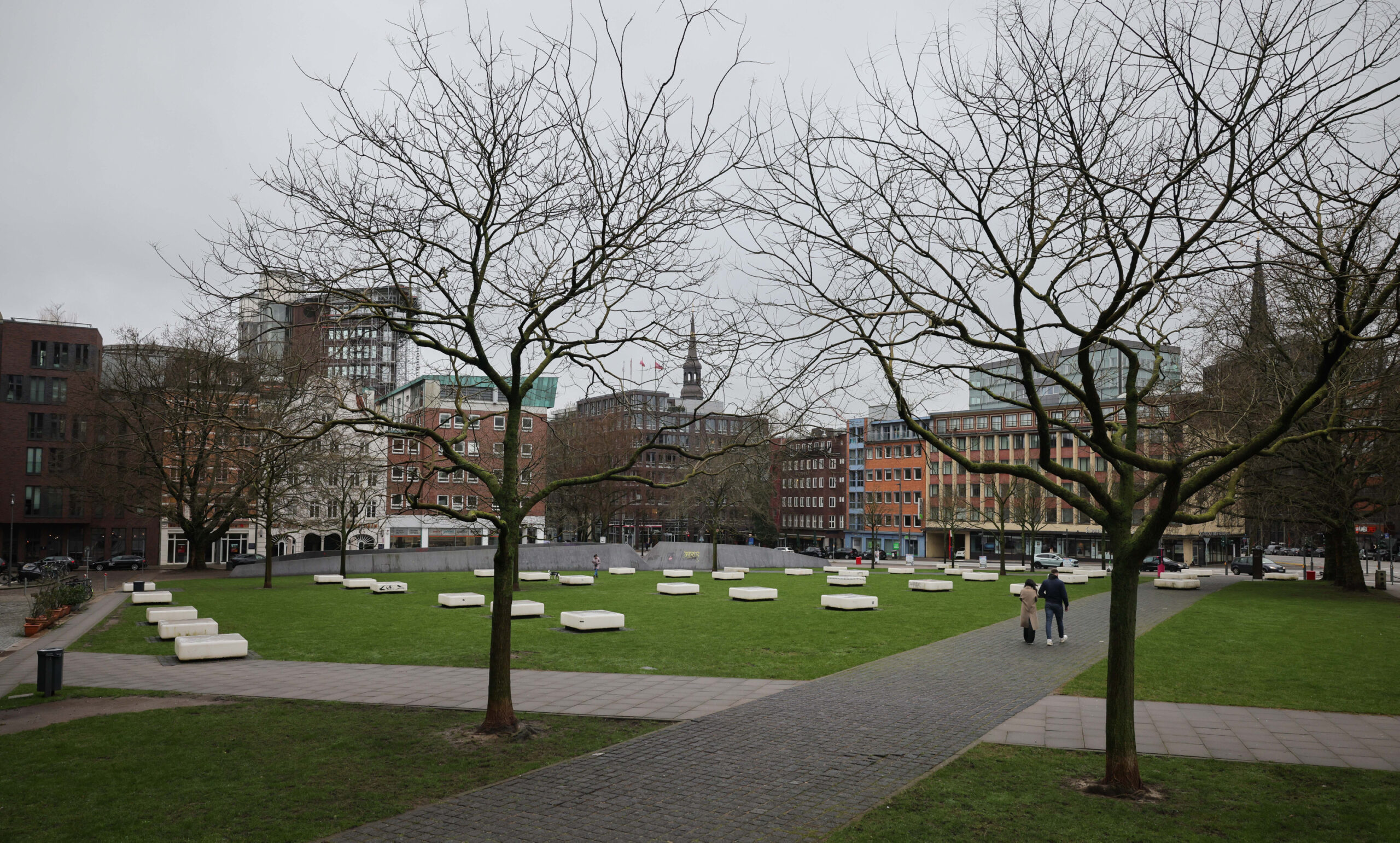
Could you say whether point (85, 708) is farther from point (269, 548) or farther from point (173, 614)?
point (269, 548)

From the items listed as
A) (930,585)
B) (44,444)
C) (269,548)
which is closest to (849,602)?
(930,585)

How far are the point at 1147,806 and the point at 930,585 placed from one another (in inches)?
1046

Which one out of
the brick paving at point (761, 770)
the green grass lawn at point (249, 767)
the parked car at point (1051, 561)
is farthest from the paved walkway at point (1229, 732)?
A: the parked car at point (1051, 561)

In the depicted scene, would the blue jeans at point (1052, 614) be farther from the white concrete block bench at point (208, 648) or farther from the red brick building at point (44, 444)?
the red brick building at point (44, 444)

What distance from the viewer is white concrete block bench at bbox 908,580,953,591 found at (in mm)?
33906

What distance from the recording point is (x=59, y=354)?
6925 centimetres

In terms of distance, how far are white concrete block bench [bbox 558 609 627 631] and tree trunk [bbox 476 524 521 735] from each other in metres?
10.2

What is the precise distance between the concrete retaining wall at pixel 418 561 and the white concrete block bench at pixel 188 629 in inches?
950

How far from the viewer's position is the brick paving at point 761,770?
7441 millimetres

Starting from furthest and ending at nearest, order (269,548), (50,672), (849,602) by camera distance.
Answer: (269,548)
(849,602)
(50,672)

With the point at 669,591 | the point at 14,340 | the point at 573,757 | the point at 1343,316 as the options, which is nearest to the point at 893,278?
the point at 1343,316

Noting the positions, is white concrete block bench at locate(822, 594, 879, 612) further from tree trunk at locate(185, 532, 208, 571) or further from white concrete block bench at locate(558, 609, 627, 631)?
tree trunk at locate(185, 532, 208, 571)

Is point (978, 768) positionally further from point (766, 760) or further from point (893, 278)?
point (893, 278)

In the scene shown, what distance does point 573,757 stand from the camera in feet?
32.0
